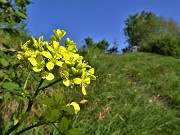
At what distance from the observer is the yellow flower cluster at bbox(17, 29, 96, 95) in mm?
1095

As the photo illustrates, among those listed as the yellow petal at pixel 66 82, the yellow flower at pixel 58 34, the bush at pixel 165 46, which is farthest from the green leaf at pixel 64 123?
the bush at pixel 165 46

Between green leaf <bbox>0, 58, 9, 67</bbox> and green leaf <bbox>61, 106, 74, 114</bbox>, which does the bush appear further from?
green leaf <bbox>61, 106, 74, 114</bbox>

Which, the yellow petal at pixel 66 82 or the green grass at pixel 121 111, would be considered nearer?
the yellow petal at pixel 66 82

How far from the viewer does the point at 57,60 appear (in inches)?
43.3

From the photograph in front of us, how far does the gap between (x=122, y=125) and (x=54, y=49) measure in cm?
236

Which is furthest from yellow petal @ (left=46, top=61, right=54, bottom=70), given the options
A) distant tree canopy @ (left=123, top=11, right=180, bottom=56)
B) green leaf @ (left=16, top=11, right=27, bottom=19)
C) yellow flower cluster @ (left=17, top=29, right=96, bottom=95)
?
distant tree canopy @ (left=123, top=11, right=180, bottom=56)

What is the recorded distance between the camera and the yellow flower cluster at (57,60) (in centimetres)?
110

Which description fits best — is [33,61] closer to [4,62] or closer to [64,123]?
[64,123]

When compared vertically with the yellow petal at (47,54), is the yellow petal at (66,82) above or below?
below

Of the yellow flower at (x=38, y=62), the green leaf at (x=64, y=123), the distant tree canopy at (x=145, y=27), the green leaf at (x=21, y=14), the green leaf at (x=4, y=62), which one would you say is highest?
the distant tree canopy at (x=145, y=27)

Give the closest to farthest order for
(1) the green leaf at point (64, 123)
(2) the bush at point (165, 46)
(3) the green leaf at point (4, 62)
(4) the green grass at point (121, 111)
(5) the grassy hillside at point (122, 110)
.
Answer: (1) the green leaf at point (64, 123), (3) the green leaf at point (4, 62), (4) the green grass at point (121, 111), (5) the grassy hillside at point (122, 110), (2) the bush at point (165, 46)

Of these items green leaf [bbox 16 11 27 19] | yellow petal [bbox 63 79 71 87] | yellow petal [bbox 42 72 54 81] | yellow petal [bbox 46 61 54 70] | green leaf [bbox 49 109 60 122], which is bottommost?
green leaf [bbox 49 109 60 122]

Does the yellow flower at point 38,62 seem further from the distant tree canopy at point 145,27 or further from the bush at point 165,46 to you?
the distant tree canopy at point 145,27

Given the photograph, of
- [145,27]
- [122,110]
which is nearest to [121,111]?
[122,110]
